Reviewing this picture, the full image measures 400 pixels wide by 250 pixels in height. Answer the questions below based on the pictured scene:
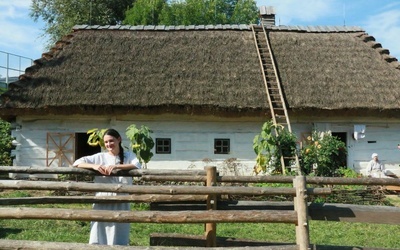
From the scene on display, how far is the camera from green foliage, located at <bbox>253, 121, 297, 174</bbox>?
12.2 meters

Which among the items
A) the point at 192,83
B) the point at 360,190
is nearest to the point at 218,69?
the point at 192,83

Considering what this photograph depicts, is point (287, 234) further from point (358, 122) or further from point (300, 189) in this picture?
point (358, 122)

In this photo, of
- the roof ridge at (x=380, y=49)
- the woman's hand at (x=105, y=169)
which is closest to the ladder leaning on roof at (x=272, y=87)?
the roof ridge at (x=380, y=49)

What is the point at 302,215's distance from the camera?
408 cm

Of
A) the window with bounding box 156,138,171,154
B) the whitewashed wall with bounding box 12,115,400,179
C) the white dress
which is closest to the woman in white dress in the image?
the white dress

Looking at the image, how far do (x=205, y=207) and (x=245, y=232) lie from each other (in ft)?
7.38

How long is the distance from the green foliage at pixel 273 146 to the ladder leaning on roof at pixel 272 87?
0.21 metres

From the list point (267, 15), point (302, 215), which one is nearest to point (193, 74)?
point (267, 15)

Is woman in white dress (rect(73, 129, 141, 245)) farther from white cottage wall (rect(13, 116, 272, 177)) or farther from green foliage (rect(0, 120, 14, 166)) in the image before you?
green foliage (rect(0, 120, 14, 166))

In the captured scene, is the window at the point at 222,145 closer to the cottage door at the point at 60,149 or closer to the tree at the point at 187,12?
the cottage door at the point at 60,149

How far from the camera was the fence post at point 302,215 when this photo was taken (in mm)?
4016

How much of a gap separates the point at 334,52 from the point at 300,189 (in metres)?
12.8

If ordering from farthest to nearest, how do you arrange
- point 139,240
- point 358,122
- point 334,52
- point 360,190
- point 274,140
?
point 334,52 → point 358,122 → point 274,140 → point 360,190 → point 139,240

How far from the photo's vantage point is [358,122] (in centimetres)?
1448
